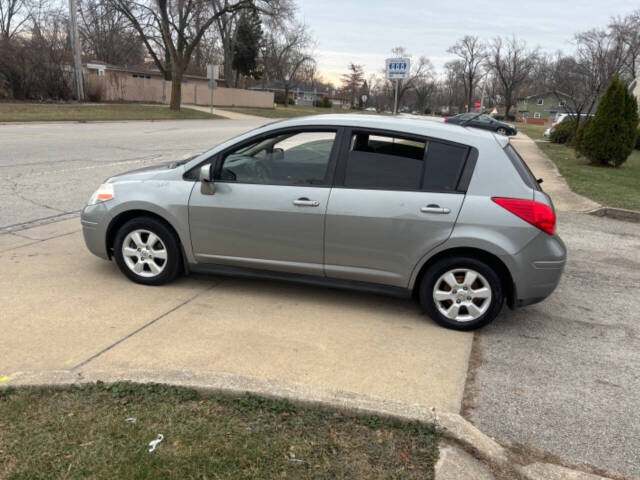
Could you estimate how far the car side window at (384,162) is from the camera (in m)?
4.19

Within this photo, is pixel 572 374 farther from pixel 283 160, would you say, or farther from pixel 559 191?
pixel 559 191

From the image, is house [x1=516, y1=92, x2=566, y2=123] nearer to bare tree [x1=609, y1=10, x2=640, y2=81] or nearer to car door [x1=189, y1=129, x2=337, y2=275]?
bare tree [x1=609, y1=10, x2=640, y2=81]

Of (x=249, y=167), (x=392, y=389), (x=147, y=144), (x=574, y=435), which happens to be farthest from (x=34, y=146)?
(x=574, y=435)

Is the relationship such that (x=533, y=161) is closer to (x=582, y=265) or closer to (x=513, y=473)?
(x=582, y=265)

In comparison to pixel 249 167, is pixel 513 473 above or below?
below

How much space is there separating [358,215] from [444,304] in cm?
101

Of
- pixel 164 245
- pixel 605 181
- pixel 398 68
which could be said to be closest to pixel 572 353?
pixel 164 245

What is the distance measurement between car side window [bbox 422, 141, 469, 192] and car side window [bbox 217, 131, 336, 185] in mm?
829

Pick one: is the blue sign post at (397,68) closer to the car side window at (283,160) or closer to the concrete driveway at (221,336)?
the car side window at (283,160)

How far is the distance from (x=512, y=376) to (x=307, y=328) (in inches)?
60.4

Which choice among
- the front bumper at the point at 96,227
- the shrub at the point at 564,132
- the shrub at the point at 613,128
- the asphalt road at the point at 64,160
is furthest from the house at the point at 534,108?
the front bumper at the point at 96,227

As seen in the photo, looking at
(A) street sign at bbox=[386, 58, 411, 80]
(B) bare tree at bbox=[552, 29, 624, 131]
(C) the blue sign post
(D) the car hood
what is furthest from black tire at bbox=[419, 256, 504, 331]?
(B) bare tree at bbox=[552, 29, 624, 131]

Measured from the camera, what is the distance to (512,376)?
3.59 m

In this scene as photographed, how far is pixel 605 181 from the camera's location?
1295 centimetres
